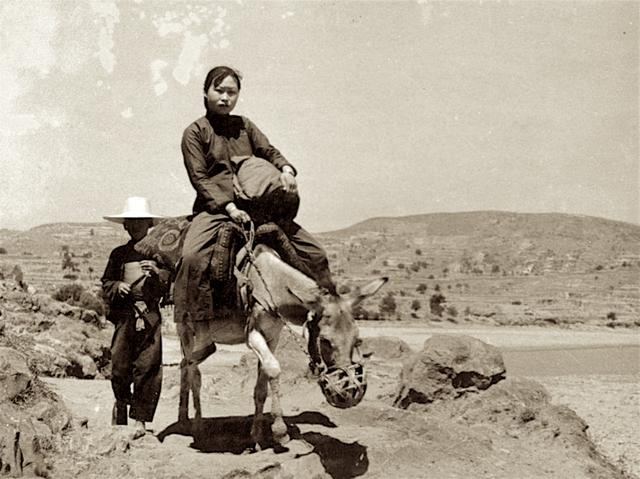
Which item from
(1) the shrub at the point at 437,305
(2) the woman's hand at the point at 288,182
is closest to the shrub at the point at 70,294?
(2) the woman's hand at the point at 288,182

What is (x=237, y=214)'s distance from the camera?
7.17m

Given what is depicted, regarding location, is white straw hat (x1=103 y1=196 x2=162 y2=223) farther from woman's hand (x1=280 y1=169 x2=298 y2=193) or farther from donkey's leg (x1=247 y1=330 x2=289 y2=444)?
donkey's leg (x1=247 y1=330 x2=289 y2=444)

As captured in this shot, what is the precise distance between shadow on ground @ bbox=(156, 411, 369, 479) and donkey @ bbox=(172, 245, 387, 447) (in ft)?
0.74

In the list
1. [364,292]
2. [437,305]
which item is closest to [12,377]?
[364,292]

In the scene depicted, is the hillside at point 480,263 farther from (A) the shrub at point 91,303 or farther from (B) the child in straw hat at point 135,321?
(B) the child in straw hat at point 135,321

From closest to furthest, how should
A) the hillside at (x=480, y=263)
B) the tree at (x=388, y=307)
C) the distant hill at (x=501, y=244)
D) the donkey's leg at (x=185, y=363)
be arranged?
the donkey's leg at (x=185, y=363)
the tree at (x=388, y=307)
the hillside at (x=480, y=263)
the distant hill at (x=501, y=244)

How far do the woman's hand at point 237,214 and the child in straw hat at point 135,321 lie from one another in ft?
3.45

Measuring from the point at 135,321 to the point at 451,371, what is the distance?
4.19 metres

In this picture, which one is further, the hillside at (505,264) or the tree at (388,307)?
the hillside at (505,264)

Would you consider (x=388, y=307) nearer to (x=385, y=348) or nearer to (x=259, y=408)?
(x=385, y=348)

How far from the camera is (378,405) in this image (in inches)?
361

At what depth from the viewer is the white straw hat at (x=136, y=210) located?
7875 mm

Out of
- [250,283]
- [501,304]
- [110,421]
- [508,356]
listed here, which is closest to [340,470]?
[250,283]

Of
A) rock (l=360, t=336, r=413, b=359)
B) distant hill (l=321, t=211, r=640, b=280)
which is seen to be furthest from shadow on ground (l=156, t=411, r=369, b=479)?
distant hill (l=321, t=211, r=640, b=280)
